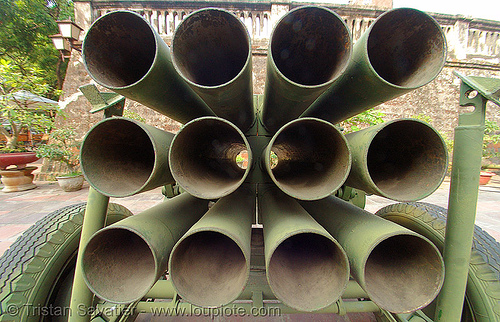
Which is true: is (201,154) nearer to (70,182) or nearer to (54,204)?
(54,204)

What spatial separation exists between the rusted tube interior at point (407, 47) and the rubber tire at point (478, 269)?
3.51 ft

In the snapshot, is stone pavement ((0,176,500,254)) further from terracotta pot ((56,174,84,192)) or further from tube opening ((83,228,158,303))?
tube opening ((83,228,158,303))

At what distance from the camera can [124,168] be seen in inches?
32.5

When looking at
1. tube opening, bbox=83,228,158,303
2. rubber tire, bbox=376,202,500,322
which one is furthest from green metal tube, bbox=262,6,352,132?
rubber tire, bbox=376,202,500,322

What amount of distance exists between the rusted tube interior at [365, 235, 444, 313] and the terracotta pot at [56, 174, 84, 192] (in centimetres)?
645

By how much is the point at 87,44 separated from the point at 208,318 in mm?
1925

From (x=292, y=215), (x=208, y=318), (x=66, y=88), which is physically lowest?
(x=208, y=318)

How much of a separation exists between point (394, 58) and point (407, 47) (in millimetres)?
43

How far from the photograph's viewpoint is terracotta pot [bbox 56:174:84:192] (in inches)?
201

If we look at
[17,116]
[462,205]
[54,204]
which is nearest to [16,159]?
[17,116]

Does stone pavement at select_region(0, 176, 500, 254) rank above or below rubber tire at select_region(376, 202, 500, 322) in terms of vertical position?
below

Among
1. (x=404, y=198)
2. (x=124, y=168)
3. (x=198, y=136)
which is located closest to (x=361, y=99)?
(x=404, y=198)

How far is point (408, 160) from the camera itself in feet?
2.55

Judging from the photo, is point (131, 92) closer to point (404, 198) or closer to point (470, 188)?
point (404, 198)
